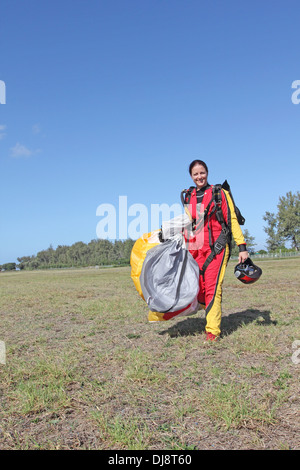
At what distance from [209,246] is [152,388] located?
2.13 meters

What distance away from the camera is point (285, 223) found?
61094 mm

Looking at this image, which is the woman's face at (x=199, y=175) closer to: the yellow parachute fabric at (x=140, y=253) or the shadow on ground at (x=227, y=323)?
the yellow parachute fabric at (x=140, y=253)

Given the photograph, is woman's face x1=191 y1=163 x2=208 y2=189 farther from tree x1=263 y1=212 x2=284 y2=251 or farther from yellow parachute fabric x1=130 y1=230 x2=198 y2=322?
tree x1=263 y1=212 x2=284 y2=251

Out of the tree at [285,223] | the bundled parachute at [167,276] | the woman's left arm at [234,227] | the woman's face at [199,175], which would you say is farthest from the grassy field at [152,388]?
the tree at [285,223]

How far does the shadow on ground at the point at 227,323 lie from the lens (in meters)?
4.95

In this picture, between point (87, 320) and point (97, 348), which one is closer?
point (97, 348)

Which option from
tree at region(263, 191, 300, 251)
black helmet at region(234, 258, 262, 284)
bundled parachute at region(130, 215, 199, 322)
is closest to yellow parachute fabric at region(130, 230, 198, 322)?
bundled parachute at region(130, 215, 199, 322)

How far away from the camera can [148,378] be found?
312 cm

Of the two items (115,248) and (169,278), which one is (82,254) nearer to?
(115,248)

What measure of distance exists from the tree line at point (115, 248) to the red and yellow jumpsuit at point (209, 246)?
96.2ft

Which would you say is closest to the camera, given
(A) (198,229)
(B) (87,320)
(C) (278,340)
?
(C) (278,340)
